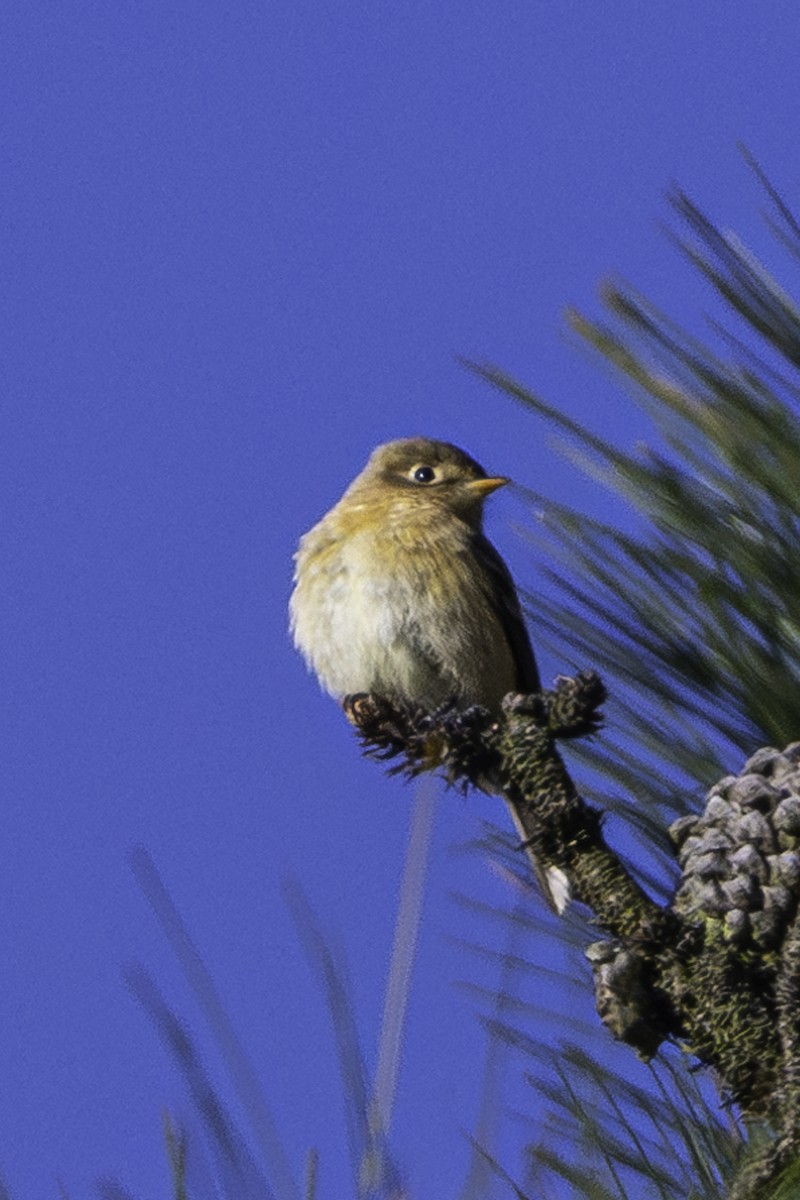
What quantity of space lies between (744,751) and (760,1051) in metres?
0.59

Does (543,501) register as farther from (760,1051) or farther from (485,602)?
(485,602)

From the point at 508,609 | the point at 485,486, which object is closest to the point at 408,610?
the point at 508,609

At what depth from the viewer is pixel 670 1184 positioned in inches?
78.2

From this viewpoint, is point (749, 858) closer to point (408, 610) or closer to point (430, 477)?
point (408, 610)

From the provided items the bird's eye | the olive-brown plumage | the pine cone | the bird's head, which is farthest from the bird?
the pine cone

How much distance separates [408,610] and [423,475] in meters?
1.09

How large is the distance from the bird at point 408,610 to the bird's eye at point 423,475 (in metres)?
0.51

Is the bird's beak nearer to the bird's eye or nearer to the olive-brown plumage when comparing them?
the bird's eye

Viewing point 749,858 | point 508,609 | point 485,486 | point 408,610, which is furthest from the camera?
point 485,486

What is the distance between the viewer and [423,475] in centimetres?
543

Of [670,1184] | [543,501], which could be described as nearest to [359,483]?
[543,501]

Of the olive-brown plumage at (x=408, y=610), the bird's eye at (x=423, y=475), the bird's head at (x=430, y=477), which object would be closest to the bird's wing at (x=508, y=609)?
the olive-brown plumage at (x=408, y=610)

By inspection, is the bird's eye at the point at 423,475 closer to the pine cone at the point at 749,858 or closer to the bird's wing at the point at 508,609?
the bird's wing at the point at 508,609

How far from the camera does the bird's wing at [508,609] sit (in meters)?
4.61
